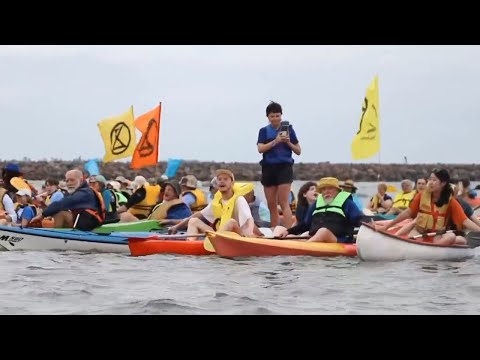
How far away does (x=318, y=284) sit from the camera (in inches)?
381

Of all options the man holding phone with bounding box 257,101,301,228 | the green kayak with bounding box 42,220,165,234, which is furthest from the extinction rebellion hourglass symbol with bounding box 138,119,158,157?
the man holding phone with bounding box 257,101,301,228

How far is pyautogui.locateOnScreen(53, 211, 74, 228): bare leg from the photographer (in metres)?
14.1

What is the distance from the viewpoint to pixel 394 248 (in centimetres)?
1173

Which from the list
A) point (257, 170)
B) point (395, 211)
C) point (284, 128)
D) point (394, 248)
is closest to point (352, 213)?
point (394, 248)

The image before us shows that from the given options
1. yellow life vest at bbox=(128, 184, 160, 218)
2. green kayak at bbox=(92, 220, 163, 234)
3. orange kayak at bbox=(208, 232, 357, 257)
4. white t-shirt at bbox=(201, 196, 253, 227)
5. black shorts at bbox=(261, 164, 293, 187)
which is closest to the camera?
orange kayak at bbox=(208, 232, 357, 257)

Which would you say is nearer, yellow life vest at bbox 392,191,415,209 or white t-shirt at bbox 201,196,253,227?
white t-shirt at bbox 201,196,253,227

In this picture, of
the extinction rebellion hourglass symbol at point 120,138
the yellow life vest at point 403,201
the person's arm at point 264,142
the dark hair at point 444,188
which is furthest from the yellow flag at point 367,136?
the dark hair at point 444,188

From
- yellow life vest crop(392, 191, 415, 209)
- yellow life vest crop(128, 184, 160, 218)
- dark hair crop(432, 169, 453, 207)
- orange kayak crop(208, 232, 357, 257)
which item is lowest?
orange kayak crop(208, 232, 357, 257)

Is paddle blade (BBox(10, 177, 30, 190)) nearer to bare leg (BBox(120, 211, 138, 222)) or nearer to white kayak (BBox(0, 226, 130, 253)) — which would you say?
bare leg (BBox(120, 211, 138, 222))

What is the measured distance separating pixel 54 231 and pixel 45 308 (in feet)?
18.4

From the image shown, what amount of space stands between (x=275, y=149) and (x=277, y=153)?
62 millimetres

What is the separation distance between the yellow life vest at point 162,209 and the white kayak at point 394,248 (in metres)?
3.71

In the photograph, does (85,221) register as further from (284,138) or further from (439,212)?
(439,212)
